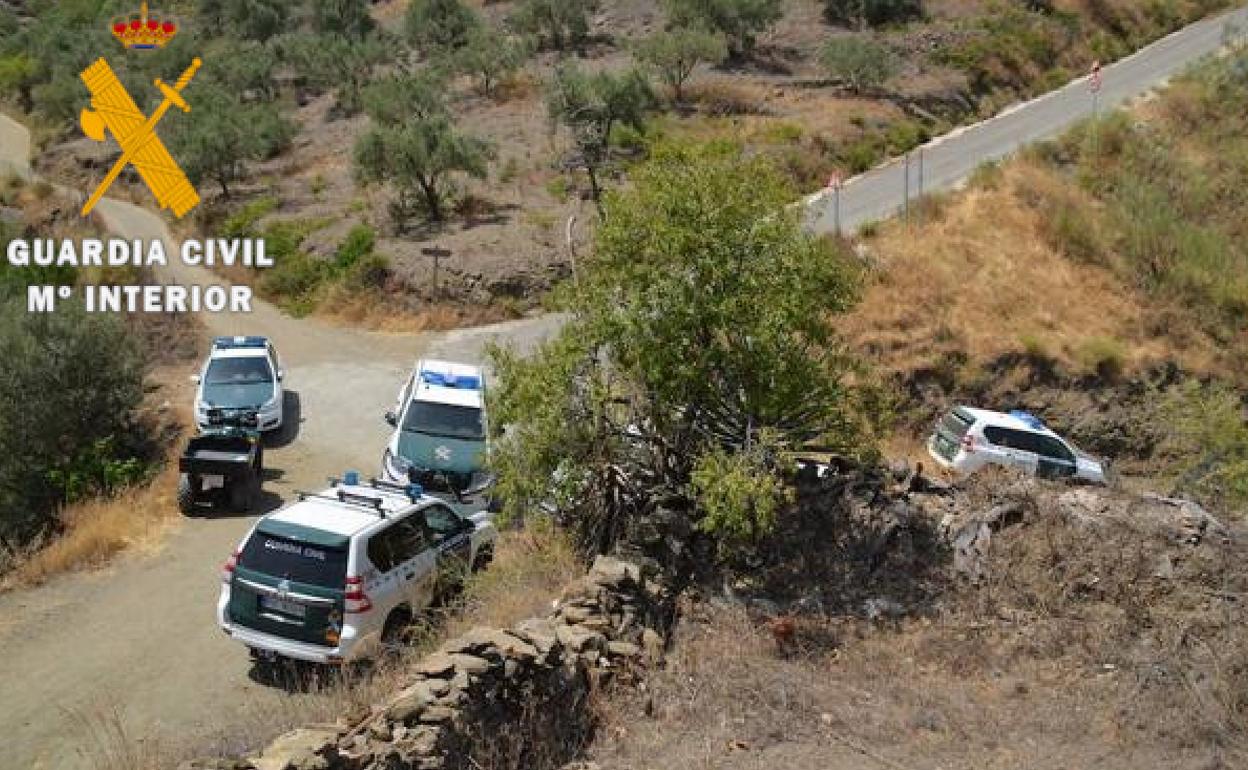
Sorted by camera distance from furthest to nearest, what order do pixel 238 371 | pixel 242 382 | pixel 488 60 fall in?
pixel 488 60, pixel 238 371, pixel 242 382

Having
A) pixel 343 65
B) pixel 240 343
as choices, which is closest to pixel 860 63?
pixel 343 65

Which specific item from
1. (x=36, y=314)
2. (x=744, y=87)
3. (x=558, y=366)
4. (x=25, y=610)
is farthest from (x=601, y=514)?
(x=744, y=87)

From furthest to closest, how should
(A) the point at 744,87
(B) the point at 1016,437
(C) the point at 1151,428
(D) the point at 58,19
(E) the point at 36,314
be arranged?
(D) the point at 58,19 < (A) the point at 744,87 < (C) the point at 1151,428 < (E) the point at 36,314 < (B) the point at 1016,437

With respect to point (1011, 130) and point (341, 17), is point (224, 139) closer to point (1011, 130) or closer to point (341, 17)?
point (341, 17)

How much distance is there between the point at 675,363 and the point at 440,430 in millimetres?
6848

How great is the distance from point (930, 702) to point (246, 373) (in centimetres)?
1653

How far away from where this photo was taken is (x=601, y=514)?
12.3 meters

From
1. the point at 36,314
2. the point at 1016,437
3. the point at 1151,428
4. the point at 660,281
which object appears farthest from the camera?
the point at 1151,428

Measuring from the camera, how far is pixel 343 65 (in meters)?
49.8

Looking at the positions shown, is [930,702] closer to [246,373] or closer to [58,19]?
[246,373]

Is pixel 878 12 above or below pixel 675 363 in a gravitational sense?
above

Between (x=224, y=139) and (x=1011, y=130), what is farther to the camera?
(x=224, y=139)

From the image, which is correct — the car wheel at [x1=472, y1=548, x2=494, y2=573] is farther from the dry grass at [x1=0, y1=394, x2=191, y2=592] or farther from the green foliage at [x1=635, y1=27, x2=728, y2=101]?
the green foliage at [x1=635, y1=27, x2=728, y2=101]

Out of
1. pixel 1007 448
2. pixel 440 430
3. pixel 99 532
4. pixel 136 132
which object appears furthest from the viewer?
pixel 136 132
